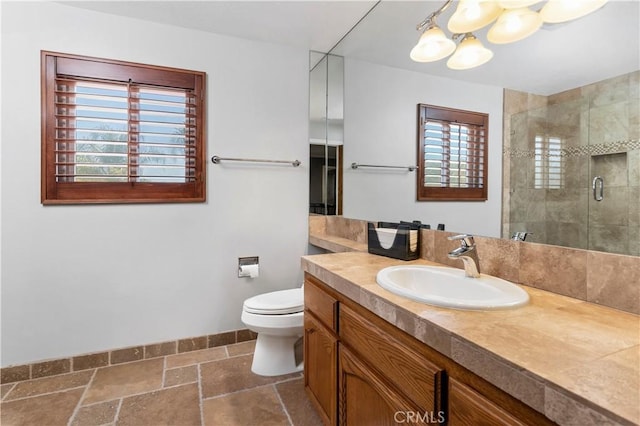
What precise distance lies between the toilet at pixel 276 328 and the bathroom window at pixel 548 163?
1.41 metres

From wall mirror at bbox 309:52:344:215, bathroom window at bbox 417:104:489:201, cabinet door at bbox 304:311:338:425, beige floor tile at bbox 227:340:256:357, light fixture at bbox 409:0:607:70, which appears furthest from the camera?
wall mirror at bbox 309:52:344:215

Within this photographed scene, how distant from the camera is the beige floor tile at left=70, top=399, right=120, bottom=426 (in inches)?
64.1

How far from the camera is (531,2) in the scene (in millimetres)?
1133

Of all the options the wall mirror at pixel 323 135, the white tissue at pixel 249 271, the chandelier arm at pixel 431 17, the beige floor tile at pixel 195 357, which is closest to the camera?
the chandelier arm at pixel 431 17

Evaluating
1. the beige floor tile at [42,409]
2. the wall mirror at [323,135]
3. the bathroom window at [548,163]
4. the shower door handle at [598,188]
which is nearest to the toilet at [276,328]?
the wall mirror at [323,135]

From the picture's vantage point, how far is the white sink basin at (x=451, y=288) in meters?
0.96

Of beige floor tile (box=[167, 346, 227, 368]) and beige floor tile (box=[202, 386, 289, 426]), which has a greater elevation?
beige floor tile (box=[167, 346, 227, 368])

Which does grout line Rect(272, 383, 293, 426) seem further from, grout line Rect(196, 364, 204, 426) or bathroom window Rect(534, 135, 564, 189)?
bathroom window Rect(534, 135, 564, 189)

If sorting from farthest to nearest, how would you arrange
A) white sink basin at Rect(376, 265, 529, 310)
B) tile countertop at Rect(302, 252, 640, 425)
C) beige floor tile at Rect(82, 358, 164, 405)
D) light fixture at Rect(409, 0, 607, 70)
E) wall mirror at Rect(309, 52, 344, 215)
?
wall mirror at Rect(309, 52, 344, 215), beige floor tile at Rect(82, 358, 164, 405), light fixture at Rect(409, 0, 607, 70), white sink basin at Rect(376, 265, 529, 310), tile countertop at Rect(302, 252, 640, 425)

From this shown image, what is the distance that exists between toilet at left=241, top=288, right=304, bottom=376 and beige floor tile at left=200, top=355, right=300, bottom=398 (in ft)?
0.16

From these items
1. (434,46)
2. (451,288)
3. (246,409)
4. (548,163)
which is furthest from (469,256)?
(246,409)

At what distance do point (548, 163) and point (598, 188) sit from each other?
0.58ft

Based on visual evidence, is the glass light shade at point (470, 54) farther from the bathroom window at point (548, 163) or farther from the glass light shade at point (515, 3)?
the bathroom window at point (548, 163)

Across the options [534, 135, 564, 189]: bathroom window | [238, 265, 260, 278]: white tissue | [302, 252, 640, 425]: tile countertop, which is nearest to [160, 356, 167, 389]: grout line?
[238, 265, 260, 278]: white tissue
